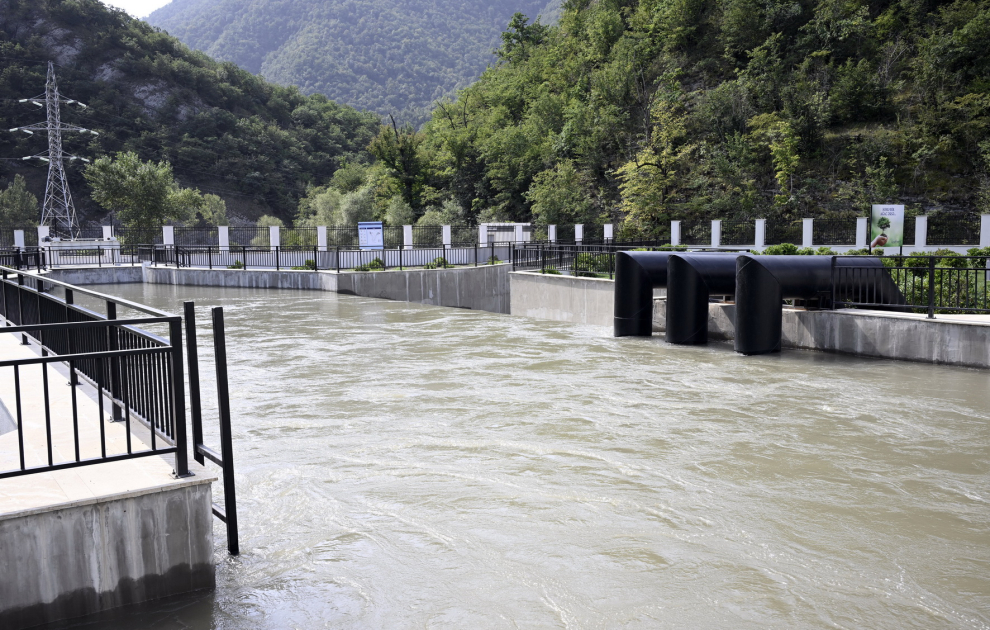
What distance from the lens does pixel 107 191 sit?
2164 inches

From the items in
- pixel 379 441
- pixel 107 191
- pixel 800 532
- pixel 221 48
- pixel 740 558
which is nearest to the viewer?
pixel 740 558

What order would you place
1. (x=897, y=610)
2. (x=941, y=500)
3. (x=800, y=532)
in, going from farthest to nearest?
(x=941, y=500)
(x=800, y=532)
(x=897, y=610)

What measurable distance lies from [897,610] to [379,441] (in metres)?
4.61

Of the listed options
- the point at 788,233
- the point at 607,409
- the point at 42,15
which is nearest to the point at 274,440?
the point at 607,409

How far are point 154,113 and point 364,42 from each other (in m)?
75.6

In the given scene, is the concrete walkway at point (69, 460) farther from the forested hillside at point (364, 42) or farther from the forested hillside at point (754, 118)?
the forested hillside at point (364, 42)

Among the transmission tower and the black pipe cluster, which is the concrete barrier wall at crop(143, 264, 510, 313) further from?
the transmission tower

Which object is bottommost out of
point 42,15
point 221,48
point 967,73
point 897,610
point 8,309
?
point 897,610

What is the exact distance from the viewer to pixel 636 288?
46.2 ft

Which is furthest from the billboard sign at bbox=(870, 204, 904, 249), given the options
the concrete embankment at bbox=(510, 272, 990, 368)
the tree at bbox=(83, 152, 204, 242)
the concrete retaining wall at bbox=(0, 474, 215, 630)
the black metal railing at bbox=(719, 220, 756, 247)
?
the tree at bbox=(83, 152, 204, 242)

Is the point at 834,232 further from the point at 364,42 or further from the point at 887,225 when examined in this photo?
the point at 364,42

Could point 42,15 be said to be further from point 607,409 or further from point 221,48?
point 607,409

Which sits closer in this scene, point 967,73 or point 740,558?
point 740,558

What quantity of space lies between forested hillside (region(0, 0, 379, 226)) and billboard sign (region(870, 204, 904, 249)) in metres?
76.9
